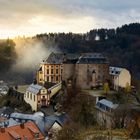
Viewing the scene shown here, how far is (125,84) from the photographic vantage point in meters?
47.8

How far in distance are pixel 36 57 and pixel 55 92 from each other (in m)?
50.1

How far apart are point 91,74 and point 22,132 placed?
1643 centimetres

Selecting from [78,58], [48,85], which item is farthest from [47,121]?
[78,58]

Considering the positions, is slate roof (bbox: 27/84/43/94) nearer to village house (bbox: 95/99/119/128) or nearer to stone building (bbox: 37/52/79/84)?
stone building (bbox: 37/52/79/84)

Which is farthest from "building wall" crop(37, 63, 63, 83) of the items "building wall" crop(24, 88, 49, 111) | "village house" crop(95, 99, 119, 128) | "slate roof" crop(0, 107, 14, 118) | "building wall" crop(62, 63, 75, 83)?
"village house" crop(95, 99, 119, 128)

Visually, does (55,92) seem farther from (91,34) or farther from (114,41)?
(91,34)

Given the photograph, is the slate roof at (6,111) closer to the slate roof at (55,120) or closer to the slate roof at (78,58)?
the slate roof at (55,120)

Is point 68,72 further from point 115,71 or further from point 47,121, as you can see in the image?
point 47,121

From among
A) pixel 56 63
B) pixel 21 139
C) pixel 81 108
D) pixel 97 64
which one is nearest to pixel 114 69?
pixel 97 64

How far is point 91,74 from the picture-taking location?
1901 inches

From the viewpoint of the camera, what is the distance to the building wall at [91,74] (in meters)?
48.1

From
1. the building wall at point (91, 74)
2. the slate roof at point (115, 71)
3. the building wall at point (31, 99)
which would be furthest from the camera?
the slate roof at point (115, 71)

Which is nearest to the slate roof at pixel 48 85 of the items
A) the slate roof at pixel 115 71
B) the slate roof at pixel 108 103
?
the slate roof at pixel 115 71

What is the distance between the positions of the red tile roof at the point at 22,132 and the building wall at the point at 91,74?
13977mm
